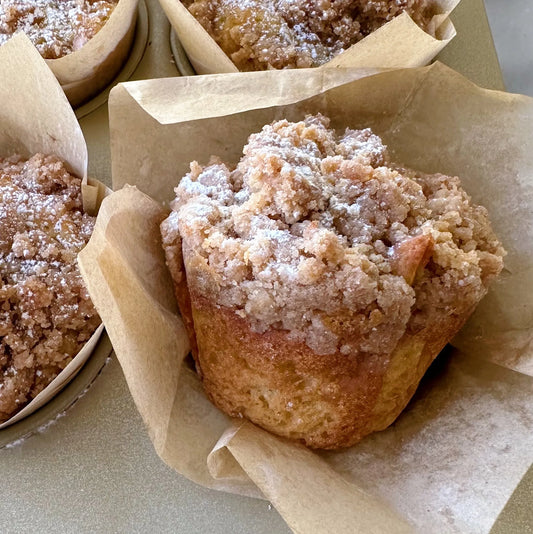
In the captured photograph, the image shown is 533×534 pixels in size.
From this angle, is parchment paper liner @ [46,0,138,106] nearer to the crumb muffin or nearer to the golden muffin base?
the crumb muffin

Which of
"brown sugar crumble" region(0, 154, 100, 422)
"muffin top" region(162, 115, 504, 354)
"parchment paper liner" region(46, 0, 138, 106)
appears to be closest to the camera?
"muffin top" region(162, 115, 504, 354)

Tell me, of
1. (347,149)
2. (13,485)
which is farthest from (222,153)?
(13,485)

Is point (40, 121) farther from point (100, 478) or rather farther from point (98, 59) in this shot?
point (100, 478)

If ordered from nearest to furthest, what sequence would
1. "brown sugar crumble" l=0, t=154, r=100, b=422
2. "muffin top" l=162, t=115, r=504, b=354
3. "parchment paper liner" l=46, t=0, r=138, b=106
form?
"muffin top" l=162, t=115, r=504, b=354 → "brown sugar crumble" l=0, t=154, r=100, b=422 → "parchment paper liner" l=46, t=0, r=138, b=106

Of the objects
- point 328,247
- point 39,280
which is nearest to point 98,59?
point 39,280

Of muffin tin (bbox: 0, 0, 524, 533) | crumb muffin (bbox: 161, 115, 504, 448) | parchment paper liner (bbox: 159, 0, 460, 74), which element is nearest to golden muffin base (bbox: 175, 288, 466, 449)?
crumb muffin (bbox: 161, 115, 504, 448)

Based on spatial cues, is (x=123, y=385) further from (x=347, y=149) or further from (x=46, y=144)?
(x=347, y=149)

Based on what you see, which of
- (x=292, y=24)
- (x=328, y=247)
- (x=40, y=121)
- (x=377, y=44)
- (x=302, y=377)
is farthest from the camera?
(x=292, y=24)
